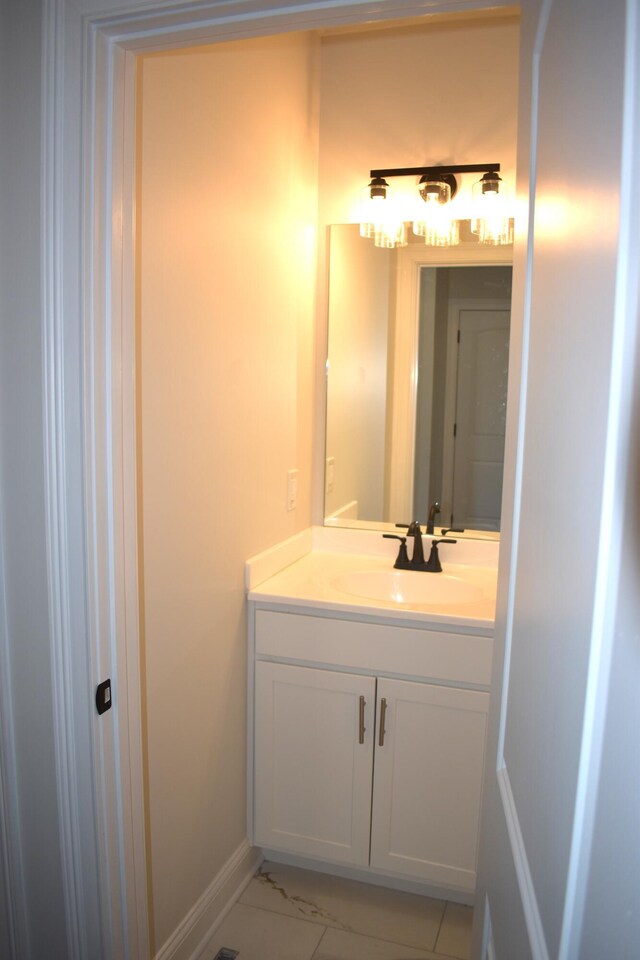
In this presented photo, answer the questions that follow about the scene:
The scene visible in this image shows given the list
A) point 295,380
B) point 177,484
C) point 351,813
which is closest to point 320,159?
point 295,380

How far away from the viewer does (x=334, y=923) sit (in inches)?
77.2

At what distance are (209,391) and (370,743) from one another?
1.09 meters

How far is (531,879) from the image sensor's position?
2.36ft

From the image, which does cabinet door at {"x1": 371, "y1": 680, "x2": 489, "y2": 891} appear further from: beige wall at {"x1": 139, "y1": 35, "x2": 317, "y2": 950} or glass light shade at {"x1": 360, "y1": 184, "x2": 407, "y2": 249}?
glass light shade at {"x1": 360, "y1": 184, "x2": 407, "y2": 249}

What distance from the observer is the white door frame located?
102 cm

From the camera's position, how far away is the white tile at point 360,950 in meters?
1.84

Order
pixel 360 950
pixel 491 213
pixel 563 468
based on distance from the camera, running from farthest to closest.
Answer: pixel 491 213 → pixel 360 950 → pixel 563 468

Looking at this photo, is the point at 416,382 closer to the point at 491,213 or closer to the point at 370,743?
the point at 491,213

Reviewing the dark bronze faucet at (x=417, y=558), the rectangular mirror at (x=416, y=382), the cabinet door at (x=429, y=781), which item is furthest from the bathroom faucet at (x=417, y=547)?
the cabinet door at (x=429, y=781)

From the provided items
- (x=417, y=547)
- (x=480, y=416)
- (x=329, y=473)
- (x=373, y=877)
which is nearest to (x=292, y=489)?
(x=329, y=473)

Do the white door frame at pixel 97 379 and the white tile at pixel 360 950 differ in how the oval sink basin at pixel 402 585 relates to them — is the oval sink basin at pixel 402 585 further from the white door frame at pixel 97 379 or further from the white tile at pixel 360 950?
the white door frame at pixel 97 379

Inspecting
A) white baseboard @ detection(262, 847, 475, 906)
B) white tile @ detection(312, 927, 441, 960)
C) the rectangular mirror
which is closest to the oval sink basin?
the rectangular mirror

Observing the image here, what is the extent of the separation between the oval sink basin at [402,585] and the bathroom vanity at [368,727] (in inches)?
2.1

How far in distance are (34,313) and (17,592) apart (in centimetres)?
47
